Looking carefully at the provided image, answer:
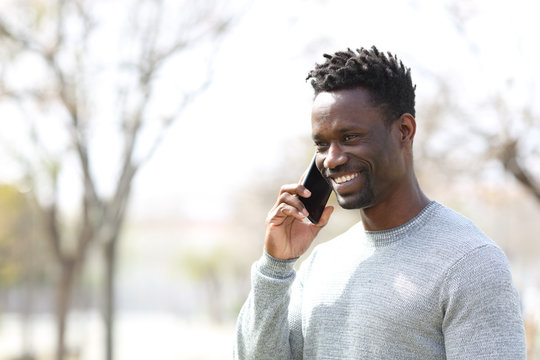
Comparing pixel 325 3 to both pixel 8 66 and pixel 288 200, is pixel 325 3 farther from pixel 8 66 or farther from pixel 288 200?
pixel 288 200

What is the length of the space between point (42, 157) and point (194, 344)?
31.0 feet

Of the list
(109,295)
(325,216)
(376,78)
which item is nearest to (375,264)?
(325,216)

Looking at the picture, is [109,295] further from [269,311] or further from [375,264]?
[375,264]

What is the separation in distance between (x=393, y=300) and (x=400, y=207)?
0.90 feet

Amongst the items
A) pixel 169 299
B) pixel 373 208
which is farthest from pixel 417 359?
pixel 169 299

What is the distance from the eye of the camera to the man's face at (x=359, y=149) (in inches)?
67.4

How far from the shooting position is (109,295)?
7430 mm

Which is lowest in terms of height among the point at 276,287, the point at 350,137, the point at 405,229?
the point at 276,287

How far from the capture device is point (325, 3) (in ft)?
26.6

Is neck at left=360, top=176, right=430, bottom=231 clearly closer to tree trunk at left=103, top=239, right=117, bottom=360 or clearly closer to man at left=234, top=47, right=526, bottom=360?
man at left=234, top=47, right=526, bottom=360

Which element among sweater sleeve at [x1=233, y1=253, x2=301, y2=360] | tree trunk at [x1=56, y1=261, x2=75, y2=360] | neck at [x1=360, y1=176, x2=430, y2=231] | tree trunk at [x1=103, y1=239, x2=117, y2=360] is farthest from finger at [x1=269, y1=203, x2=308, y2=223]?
tree trunk at [x1=56, y1=261, x2=75, y2=360]

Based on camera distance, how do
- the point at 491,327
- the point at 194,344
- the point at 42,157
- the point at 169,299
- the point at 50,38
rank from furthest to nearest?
the point at 169,299, the point at 194,344, the point at 42,157, the point at 50,38, the point at 491,327

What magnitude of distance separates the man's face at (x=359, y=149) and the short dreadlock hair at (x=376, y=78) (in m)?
0.03

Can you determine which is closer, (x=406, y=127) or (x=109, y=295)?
(x=406, y=127)
